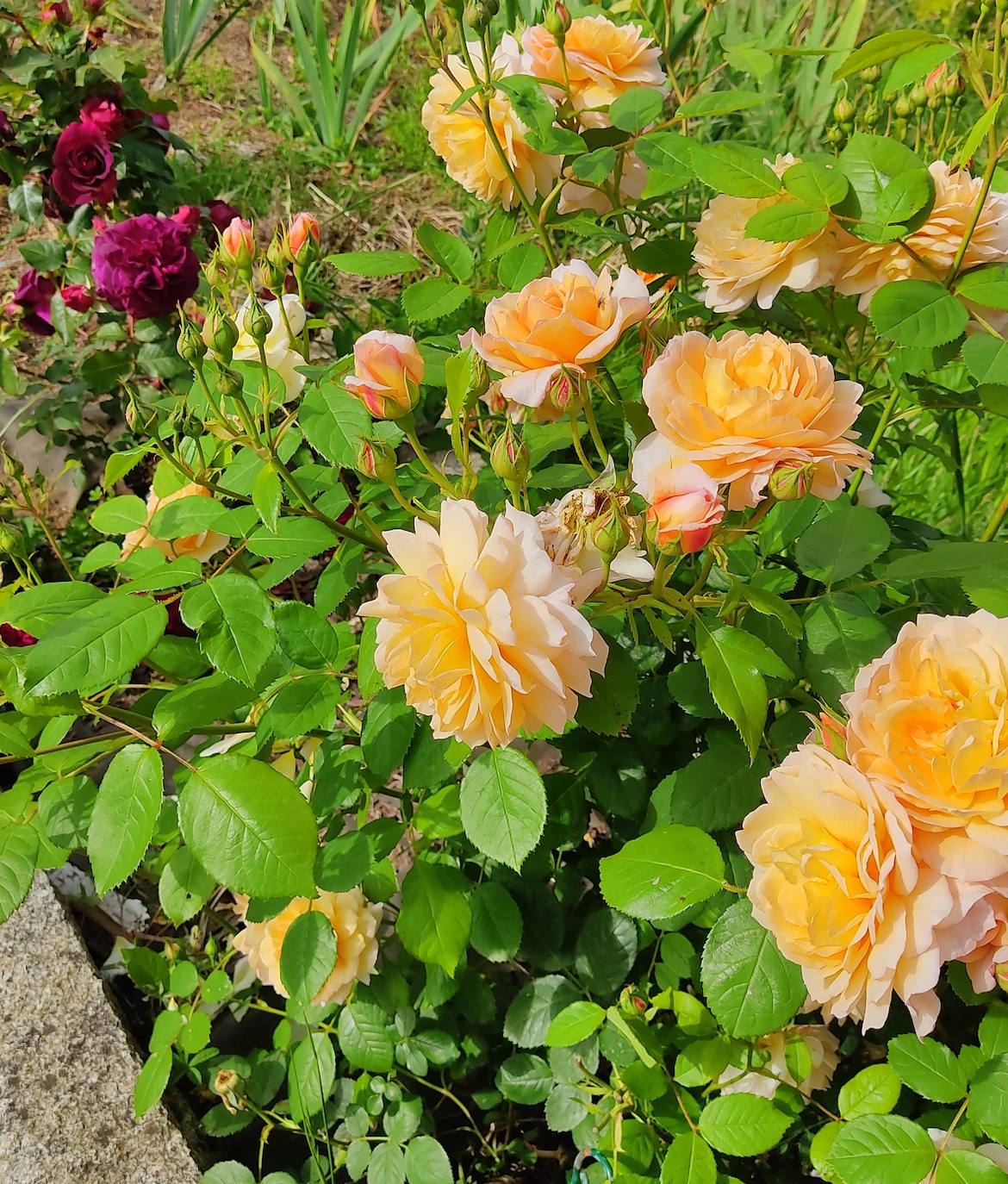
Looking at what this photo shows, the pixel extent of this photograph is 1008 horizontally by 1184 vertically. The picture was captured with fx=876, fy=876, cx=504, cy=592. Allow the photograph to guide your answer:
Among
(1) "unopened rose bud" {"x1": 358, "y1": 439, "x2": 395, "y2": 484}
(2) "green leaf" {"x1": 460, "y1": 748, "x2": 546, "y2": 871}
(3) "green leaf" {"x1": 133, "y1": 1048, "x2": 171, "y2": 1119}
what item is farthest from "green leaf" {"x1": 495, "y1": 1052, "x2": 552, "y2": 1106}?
(1) "unopened rose bud" {"x1": 358, "y1": 439, "x2": 395, "y2": 484}

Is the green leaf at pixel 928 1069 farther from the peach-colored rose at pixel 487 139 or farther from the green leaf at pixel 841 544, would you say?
the peach-colored rose at pixel 487 139

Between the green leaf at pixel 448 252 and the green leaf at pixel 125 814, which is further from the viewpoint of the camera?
the green leaf at pixel 448 252

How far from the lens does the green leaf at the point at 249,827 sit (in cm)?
60

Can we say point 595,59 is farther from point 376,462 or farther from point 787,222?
point 376,462

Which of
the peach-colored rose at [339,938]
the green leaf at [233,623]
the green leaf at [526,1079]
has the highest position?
the green leaf at [233,623]

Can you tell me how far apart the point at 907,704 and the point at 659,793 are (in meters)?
0.32

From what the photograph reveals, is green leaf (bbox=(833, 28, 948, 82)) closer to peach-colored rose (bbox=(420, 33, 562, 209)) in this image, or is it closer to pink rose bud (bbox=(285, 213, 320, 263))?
peach-colored rose (bbox=(420, 33, 562, 209))

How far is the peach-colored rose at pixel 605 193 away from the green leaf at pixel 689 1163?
0.91 meters

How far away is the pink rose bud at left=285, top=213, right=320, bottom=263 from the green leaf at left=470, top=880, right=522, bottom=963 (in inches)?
25.5

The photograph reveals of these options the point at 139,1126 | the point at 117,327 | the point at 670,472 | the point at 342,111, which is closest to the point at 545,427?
the point at 670,472

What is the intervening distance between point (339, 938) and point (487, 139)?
0.86m

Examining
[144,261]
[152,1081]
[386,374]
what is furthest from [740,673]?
[144,261]

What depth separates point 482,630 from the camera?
0.51m

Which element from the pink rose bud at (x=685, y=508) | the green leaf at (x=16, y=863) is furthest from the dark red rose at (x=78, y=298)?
the pink rose bud at (x=685, y=508)
